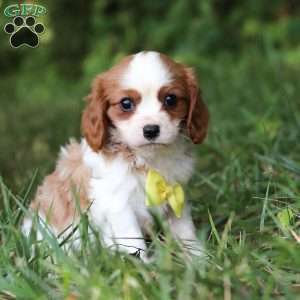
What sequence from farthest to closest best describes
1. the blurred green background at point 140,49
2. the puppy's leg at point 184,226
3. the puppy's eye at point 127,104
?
1. the blurred green background at point 140,49
2. the puppy's leg at point 184,226
3. the puppy's eye at point 127,104

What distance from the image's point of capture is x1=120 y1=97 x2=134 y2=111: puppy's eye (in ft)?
13.2

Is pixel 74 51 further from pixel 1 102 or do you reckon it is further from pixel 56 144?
pixel 56 144

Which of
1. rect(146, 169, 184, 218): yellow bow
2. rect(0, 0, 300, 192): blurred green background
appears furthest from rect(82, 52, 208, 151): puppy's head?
rect(0, 0, 300, 192): blurred green background

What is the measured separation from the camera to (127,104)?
13.3ft

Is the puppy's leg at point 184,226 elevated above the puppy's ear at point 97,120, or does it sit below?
below

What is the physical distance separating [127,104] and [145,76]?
0.20 meters

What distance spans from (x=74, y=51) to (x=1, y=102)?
2.47m

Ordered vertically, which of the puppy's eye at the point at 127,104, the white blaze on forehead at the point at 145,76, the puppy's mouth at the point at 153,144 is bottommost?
the puppy's mouth at the point at 153,144

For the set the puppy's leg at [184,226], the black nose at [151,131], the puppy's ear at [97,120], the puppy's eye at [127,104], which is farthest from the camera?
the puppy's leg at [184,226]

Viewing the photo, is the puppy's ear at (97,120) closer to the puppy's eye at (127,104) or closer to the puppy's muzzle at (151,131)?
the puppy's eye at (127,104)

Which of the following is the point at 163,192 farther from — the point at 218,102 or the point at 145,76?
the point at 218,102

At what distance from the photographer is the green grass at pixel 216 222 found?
301cm

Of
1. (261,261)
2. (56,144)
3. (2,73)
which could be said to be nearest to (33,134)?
(56,144)

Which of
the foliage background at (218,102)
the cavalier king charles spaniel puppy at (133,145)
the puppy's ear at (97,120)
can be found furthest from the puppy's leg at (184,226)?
the puppy's ear at (97,120)
